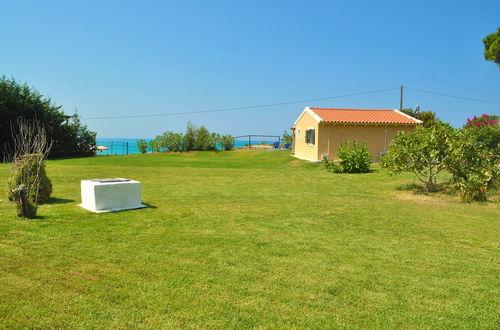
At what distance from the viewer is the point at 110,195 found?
316 inches

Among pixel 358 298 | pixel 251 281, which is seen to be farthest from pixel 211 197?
pixel 358 298

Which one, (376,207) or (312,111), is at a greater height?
(312,111)

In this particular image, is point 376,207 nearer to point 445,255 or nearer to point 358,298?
point 445,255

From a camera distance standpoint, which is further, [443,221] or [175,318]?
[443,221]

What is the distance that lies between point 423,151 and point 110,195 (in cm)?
894

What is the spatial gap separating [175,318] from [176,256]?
5.73 feet

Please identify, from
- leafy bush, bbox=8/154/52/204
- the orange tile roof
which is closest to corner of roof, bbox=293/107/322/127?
the orange tile roof

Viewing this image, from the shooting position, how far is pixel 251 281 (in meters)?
4.30

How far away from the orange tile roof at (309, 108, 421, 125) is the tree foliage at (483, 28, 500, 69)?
7054 millimetres

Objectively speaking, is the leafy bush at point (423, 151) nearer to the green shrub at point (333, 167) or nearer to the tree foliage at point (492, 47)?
the green shrub at point (333, 167)

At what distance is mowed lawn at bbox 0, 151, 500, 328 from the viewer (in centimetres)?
352

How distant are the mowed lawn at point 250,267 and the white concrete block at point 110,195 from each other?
34 cm

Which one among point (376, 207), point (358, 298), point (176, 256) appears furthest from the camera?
point (376, 207)

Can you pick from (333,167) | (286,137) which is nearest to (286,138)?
(286,137)
